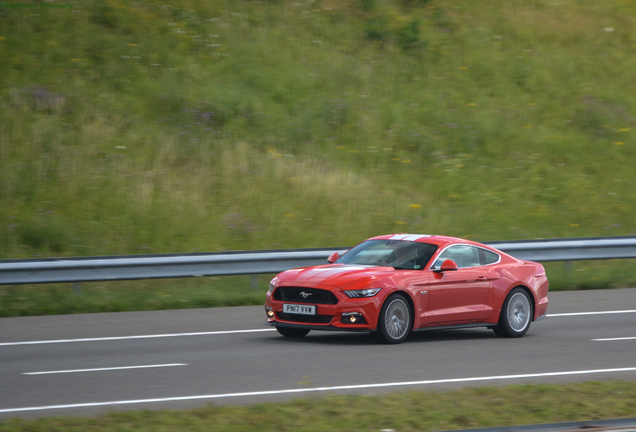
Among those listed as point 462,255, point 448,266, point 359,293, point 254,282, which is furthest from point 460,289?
point 254,282

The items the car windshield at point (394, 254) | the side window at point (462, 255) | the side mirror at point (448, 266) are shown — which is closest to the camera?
→ the side mirror at point (448, 266)

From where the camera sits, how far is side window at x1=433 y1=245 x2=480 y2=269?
11586 millimetres

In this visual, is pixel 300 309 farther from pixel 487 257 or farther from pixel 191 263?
pixel 191 263

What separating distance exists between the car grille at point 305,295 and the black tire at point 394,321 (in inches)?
25.1

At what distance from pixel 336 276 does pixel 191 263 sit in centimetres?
502

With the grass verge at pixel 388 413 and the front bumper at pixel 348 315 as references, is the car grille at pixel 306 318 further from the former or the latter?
the grass verge at pixel 388 413

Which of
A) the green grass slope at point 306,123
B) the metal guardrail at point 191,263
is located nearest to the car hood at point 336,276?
the metal guardrail at point 191,263

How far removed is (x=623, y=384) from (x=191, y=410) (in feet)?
13.0

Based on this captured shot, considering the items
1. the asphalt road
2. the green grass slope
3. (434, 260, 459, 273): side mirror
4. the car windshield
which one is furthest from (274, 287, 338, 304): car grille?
the green grass slope

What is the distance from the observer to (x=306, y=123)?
2375 cm

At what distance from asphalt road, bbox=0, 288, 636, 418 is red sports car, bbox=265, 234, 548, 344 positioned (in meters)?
0.28

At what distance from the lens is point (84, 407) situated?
7.27 meters

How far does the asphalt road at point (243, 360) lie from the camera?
313 inches

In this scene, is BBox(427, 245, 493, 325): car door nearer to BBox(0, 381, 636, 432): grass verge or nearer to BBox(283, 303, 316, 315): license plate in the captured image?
BBox(283, 303, 316, 315): license plate
